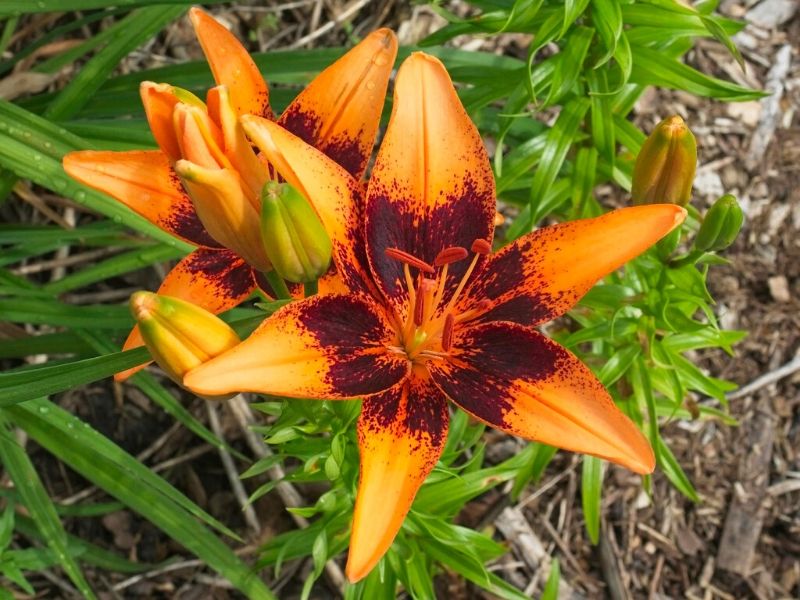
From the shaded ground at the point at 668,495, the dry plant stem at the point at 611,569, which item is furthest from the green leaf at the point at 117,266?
the dry plant stem at the point at 611,569

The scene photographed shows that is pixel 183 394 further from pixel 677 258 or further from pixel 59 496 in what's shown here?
pixel 677 258

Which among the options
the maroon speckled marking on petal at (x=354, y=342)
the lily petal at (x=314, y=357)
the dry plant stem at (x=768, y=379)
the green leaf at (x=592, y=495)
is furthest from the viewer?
the dry plant stem at (x=768, y=379)

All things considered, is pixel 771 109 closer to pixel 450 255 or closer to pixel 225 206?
pixel 450 255

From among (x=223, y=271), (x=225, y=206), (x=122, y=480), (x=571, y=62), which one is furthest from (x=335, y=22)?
(x=225, y=206)

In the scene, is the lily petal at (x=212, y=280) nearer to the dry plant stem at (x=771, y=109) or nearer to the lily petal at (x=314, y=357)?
the lily petal at (x=314, y=357)

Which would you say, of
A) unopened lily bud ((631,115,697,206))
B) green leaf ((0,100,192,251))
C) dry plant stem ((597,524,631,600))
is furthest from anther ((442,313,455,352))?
dry plant stem ((597,524,631,600))

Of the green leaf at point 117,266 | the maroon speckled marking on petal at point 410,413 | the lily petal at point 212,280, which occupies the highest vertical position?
the lily petal at point 212,280
